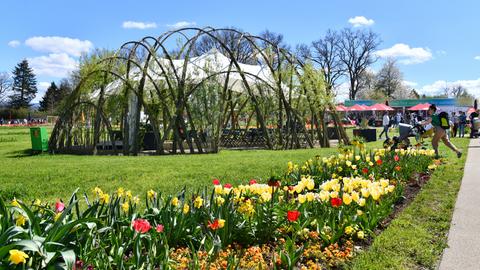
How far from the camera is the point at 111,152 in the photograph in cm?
1620

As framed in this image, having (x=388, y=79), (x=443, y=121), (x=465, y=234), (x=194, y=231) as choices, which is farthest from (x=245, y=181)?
(x=388, y=79)

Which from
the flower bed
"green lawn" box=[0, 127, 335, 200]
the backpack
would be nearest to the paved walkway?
the flower bed

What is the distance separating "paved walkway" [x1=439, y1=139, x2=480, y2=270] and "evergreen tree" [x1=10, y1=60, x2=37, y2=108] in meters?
86.2

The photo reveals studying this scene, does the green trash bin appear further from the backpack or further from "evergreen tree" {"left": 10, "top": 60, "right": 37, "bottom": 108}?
"evergreen tree" {"left": 10, "top": 60, "right": 37, "bottom": 108}

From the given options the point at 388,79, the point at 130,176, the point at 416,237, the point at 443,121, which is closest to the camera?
the point at 416,237

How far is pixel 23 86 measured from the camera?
85438 mm

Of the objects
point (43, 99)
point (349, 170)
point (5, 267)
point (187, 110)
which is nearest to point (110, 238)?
point (5, 267)

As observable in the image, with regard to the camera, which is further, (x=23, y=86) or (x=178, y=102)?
(x=23, y=86)

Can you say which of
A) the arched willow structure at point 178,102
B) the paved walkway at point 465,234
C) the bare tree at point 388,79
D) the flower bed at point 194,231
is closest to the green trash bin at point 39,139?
the arched willow structure at point 178,102

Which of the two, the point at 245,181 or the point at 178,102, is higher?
the point at 178,102

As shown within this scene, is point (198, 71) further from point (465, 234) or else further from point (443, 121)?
point (465, 234)

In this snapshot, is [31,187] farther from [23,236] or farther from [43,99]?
[43,99]

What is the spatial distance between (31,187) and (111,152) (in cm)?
841

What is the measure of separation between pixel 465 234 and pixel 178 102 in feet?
39.6
